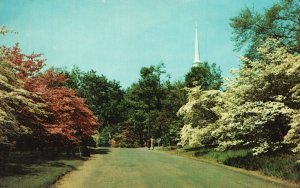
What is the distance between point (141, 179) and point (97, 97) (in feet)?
223

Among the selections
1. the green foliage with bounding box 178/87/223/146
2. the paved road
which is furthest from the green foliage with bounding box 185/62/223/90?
the paved road

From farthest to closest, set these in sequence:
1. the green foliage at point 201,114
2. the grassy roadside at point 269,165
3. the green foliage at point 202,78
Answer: the green foliage at point 202,78, the green foliage at point 201,114, the grassy roadside at point 269,165

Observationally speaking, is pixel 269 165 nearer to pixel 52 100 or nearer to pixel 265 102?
pixel 265 102

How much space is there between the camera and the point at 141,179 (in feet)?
52.7

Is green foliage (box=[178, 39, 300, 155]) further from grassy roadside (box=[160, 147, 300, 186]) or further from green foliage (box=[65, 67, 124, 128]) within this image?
green foliage (box=[65, 67, 124, 128])

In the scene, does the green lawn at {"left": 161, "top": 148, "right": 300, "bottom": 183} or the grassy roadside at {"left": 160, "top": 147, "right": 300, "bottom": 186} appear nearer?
the grassy roadside at {"left": 160, "top": 147, "right": 300, "bottom": 186}

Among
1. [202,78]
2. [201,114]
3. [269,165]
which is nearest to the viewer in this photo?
[269,165]

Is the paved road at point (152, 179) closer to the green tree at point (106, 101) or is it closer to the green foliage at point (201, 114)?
the green foliage at point (201, 114)

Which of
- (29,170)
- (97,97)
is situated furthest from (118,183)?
(97,97)

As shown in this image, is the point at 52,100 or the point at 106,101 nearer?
the point at 52,100

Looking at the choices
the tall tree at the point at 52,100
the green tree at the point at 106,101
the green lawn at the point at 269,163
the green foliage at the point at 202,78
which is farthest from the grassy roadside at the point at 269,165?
the green tree at the point at 106,101

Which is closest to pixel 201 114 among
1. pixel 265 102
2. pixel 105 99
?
pixel 265 102

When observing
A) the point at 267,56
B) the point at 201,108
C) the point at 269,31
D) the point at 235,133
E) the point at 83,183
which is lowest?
the point at 83,183

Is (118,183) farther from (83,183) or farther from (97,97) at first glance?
(97,97)
